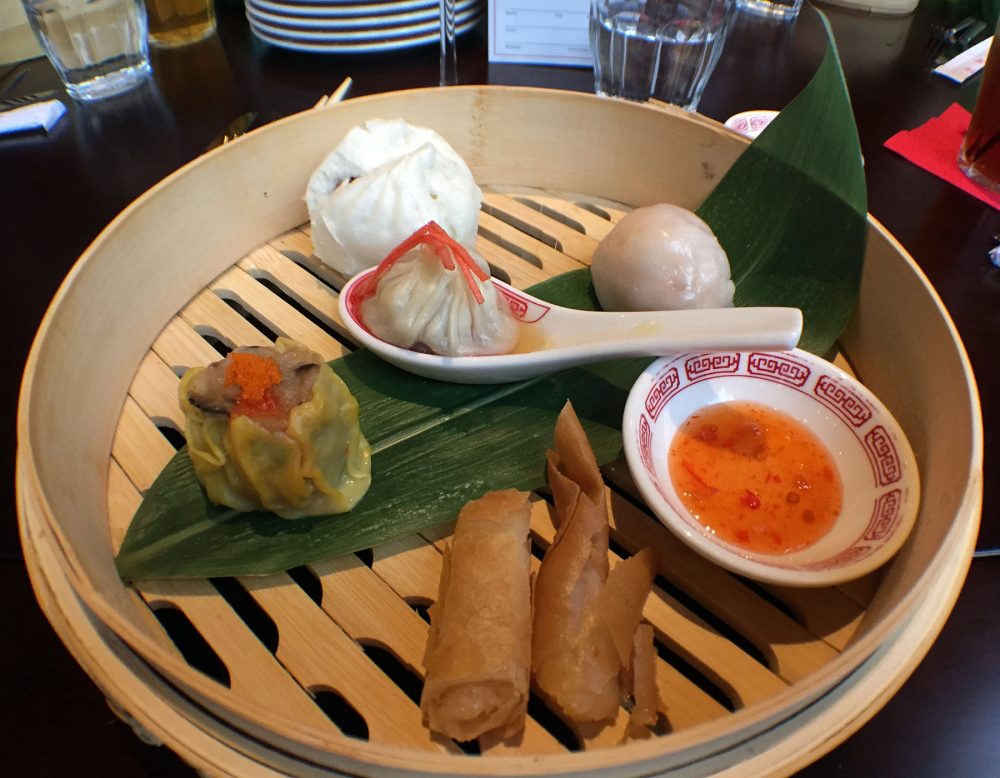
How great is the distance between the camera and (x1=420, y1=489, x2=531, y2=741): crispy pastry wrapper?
1.02 metres

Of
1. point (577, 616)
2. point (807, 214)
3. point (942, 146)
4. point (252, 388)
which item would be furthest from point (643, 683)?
point (942, 146)

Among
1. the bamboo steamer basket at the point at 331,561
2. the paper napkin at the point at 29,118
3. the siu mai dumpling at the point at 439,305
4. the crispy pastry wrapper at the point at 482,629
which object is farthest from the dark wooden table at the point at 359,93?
the siu mai dumpling at the point at 439,305

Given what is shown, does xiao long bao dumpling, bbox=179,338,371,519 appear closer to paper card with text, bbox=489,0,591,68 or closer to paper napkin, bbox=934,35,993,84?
paper card with text, bbox=489,0,591,68

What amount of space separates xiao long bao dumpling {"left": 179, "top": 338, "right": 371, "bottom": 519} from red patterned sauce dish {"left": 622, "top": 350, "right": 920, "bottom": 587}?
583 millimetres

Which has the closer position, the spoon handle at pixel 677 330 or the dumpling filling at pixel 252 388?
the dumpling filling at pixel 252 388

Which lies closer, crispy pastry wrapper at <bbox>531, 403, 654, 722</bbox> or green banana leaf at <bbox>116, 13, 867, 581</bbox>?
crispy pastry wrapper at <bbox>531, 403, 654, 722</bbox>

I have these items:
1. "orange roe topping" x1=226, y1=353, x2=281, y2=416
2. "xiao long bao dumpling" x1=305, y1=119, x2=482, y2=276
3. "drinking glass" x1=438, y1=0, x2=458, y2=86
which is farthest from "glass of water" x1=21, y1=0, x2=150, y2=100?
"orange roe topping" x1=226, y1=353, x2=281, y2=416

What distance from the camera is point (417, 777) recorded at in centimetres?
90

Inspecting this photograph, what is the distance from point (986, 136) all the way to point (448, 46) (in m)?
2.01

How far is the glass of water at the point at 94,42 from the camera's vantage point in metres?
2.45

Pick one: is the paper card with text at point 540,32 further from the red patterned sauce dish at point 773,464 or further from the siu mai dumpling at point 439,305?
the red patterned sauce dish at point 773,464

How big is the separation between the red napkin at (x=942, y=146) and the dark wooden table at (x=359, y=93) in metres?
0.06

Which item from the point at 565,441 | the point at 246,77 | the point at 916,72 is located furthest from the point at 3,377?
the point at 916,72

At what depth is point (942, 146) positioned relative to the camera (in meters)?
2.56
